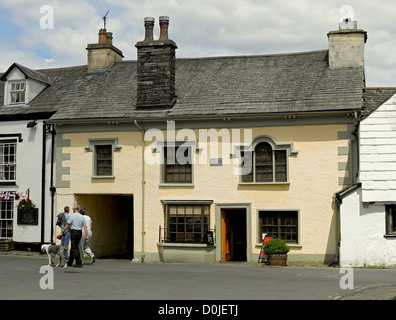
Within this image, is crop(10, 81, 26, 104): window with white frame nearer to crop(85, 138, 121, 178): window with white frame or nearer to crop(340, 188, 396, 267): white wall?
crop(85, 138, 121, 178): window with white frame

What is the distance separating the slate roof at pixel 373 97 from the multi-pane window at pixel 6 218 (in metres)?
14.5

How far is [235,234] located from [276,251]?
3.75 metres

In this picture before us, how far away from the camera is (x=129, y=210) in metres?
28.5

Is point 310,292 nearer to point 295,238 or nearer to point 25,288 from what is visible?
point 25,288

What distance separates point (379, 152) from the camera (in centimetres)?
2011

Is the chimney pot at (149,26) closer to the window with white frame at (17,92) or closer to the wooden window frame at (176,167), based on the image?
the wooden window frame at (176,167)

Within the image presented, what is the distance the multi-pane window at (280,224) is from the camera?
21.9 m

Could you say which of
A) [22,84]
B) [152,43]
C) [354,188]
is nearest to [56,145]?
[22,84]

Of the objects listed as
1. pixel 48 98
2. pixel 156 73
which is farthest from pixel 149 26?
pixel 48 98

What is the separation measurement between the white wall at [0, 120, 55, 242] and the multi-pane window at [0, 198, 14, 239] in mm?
365

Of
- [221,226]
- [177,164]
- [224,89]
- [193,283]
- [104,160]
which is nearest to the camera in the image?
[193,283]

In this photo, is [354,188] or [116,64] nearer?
[354,188]

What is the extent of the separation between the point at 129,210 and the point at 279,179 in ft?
29.4

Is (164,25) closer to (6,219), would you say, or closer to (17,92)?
(17,92)
